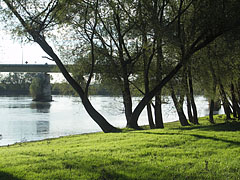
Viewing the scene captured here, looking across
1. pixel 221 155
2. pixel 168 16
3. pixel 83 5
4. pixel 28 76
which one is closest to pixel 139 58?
pixel 168 16

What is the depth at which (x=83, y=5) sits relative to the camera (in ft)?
57.0

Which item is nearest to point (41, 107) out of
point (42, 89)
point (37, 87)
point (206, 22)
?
point (42, 89)

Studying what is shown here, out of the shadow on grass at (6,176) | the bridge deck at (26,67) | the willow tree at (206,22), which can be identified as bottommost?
the shadow on grass at (6,176)

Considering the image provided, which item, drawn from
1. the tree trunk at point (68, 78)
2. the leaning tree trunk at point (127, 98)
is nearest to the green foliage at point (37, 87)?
the leaning tree trunk at point (127, 98)

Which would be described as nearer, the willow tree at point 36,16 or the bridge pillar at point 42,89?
the willow tree at point 36,16

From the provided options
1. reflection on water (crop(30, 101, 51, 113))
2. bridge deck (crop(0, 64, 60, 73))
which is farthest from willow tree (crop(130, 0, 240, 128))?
bridge deck (crop(0, 64, 60, 73))

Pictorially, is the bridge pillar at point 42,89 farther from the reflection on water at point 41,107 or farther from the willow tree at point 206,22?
the willow tree at point 206,22

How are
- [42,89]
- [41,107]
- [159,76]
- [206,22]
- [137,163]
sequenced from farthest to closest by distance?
1. [42,89]
2. [41,107]
3. [159,76]
4. [206,22]
5. [137,163]

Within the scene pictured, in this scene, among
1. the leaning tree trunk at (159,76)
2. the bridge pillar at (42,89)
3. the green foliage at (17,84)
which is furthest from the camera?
the green foliage at (17,84)

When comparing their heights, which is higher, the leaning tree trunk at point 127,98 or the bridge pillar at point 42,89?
the bridge pillar at point 42,89

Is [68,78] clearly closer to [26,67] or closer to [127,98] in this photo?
[127,98]

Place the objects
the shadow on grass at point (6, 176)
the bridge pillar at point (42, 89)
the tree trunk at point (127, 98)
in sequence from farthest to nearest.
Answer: the bridge pillar at point (42, 89) → the tree trunk at point (127, 98) → the shadow on grass at point (6, 176)

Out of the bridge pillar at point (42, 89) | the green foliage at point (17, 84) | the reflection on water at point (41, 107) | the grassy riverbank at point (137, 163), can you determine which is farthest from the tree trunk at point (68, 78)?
the green foliage at point (17, 84)

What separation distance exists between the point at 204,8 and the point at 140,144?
8.38m
